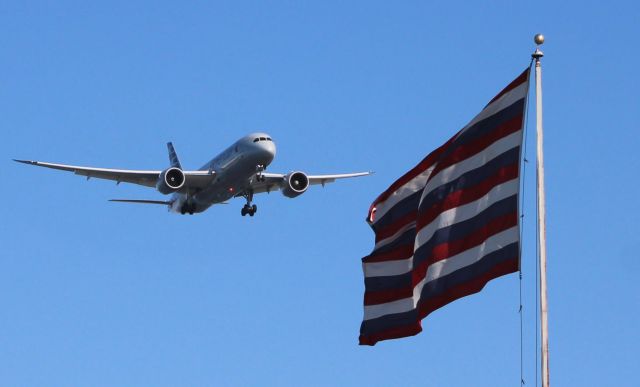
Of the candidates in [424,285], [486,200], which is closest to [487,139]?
[486,200]

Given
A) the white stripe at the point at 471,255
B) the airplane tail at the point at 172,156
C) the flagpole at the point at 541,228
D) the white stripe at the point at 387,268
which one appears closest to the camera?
the flagpole at the point at 541,228

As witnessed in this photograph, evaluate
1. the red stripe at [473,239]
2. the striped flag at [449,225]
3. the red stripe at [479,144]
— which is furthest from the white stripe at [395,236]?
the red stripe at [473,239]

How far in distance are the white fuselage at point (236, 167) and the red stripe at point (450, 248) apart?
1827 inches

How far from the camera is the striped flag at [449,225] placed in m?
16.3

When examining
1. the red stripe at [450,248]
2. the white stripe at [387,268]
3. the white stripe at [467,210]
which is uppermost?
the white stripe at [467,210]

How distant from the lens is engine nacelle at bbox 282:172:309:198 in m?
71.7

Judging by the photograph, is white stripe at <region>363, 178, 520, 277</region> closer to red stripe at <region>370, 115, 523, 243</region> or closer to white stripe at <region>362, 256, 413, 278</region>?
white stripe at <region>362, 256, 413, 278</region>

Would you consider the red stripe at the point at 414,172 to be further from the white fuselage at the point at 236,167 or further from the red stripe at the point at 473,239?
the white fuselage at the point at 236,167

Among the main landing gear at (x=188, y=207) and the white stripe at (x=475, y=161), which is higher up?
the main landing gear at (x=188, y=207)

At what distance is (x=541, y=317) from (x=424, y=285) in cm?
308

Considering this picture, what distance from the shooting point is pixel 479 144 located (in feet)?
56.6

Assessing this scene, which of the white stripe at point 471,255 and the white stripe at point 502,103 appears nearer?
the white stripe at point 471,255

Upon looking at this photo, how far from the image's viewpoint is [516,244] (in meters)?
15.9

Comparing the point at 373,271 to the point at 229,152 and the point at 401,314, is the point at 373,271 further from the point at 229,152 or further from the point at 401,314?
the point at 229,152
